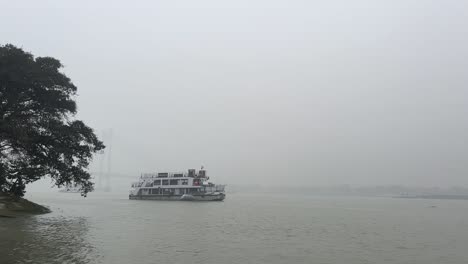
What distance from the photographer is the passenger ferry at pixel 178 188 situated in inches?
3568

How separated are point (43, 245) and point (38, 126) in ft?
68.5

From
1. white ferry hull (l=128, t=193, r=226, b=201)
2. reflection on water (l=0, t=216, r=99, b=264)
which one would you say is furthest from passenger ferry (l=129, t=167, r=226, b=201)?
reflection on water (l=0, t=216, r=99, b=264)

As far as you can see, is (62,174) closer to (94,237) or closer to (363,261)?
(94,237)

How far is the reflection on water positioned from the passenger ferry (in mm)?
62867

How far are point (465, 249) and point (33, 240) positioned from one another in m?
26.2

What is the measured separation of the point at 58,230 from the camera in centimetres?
2655

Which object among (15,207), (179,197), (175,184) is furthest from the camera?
(175,184)

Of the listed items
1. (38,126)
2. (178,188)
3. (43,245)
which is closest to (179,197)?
(178,188)

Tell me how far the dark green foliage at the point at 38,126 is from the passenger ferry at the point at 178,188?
163ft

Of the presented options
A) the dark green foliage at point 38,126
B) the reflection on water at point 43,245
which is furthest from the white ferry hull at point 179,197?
the reflection on water at point 43,245

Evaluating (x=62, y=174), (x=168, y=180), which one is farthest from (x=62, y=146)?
(x=168, y=180)

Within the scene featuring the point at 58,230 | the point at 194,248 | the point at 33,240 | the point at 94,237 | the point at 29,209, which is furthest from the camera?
the point at 29,209

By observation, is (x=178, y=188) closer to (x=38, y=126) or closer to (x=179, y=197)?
(x=179, y=197)

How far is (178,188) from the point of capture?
9306 centimetres
